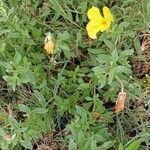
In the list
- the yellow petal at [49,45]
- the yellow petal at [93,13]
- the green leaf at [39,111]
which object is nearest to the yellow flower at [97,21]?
the yellow petal at [93,13]

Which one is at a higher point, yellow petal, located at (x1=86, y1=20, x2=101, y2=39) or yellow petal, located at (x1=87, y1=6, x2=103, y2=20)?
yellow petal, located at (x1=87, y1=6, x2=103, y2=20)

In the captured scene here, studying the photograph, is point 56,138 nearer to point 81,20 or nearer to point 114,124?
point 114,124

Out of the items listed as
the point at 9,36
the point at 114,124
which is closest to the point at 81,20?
the point at 9,36

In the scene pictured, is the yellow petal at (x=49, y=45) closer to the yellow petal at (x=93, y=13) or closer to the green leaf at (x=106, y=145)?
the yellow petal at (x=93, y=13)

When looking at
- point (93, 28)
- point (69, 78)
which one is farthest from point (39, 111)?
point (93, 28)

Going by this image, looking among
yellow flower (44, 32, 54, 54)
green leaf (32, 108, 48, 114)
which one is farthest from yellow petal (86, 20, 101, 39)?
green leaf (32, 108, 48, 114)

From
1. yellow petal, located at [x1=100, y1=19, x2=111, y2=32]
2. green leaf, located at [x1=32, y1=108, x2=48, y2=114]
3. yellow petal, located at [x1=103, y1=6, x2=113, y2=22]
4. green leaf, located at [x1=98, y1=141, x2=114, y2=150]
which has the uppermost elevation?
yellow petal, located at [x1=103, y1=6, x2=113, y2=22]

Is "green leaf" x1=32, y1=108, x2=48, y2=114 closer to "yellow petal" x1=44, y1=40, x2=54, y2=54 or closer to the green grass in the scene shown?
the green grass

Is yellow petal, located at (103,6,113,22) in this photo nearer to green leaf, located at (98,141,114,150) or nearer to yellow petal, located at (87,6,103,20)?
yellow petal, located at (87,6,103,20)
